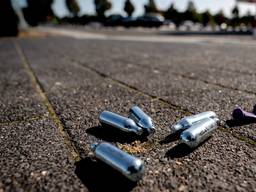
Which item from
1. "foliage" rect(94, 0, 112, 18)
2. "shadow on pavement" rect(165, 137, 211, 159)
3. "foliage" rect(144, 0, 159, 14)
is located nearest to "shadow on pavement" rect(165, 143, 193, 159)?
"shadow on pavement" rect(165, 137, 211, 159)

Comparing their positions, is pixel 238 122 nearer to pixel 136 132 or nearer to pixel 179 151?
pixel 179 151

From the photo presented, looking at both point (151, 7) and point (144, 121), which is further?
point (151, 7)

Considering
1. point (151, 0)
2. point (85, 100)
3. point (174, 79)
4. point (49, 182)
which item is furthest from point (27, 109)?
point (151, 0)

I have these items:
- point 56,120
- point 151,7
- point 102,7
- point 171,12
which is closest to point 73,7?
point 102,7

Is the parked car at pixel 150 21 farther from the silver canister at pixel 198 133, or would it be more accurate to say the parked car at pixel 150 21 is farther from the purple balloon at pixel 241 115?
the silver canister at pixel 198 133

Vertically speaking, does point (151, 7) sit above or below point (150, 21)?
above

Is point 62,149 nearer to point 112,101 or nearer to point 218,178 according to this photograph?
point 218,178

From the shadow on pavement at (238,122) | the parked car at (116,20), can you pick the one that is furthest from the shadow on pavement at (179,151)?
the parked car at (116,20)
